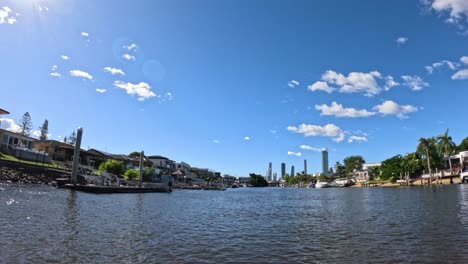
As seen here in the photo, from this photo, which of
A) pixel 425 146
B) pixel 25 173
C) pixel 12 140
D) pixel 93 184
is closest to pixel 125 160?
pixel 12 140

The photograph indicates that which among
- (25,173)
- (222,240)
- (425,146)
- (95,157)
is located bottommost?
(222,240)

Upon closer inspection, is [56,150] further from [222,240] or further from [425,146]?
[425,146]

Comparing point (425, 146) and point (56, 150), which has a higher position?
point (425, 146)

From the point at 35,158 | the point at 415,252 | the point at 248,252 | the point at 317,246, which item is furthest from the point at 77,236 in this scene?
the point at 35,158

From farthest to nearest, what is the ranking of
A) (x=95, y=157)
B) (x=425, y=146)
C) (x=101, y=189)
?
(x=425, y=146), (x=95, y=157), (x=101, y=189)

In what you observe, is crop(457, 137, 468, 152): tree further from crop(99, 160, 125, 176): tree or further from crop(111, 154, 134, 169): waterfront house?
crop(111, 154, 134, 169): waterfront house

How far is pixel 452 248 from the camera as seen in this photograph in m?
15.5

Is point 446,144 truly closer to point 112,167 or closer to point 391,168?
point 391,168

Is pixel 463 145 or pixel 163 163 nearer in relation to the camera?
pixel 463 145

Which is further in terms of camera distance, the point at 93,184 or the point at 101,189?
the point at 93,184

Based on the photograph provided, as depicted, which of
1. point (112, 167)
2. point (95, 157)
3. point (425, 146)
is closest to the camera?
point (112, 167)

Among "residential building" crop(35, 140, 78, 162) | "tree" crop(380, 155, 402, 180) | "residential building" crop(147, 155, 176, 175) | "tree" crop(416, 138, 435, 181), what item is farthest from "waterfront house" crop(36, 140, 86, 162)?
"tree" crop(380, 155, 402, 180)

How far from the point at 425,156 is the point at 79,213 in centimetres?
13760

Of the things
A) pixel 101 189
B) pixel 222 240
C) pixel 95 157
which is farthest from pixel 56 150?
pixel 222 240
